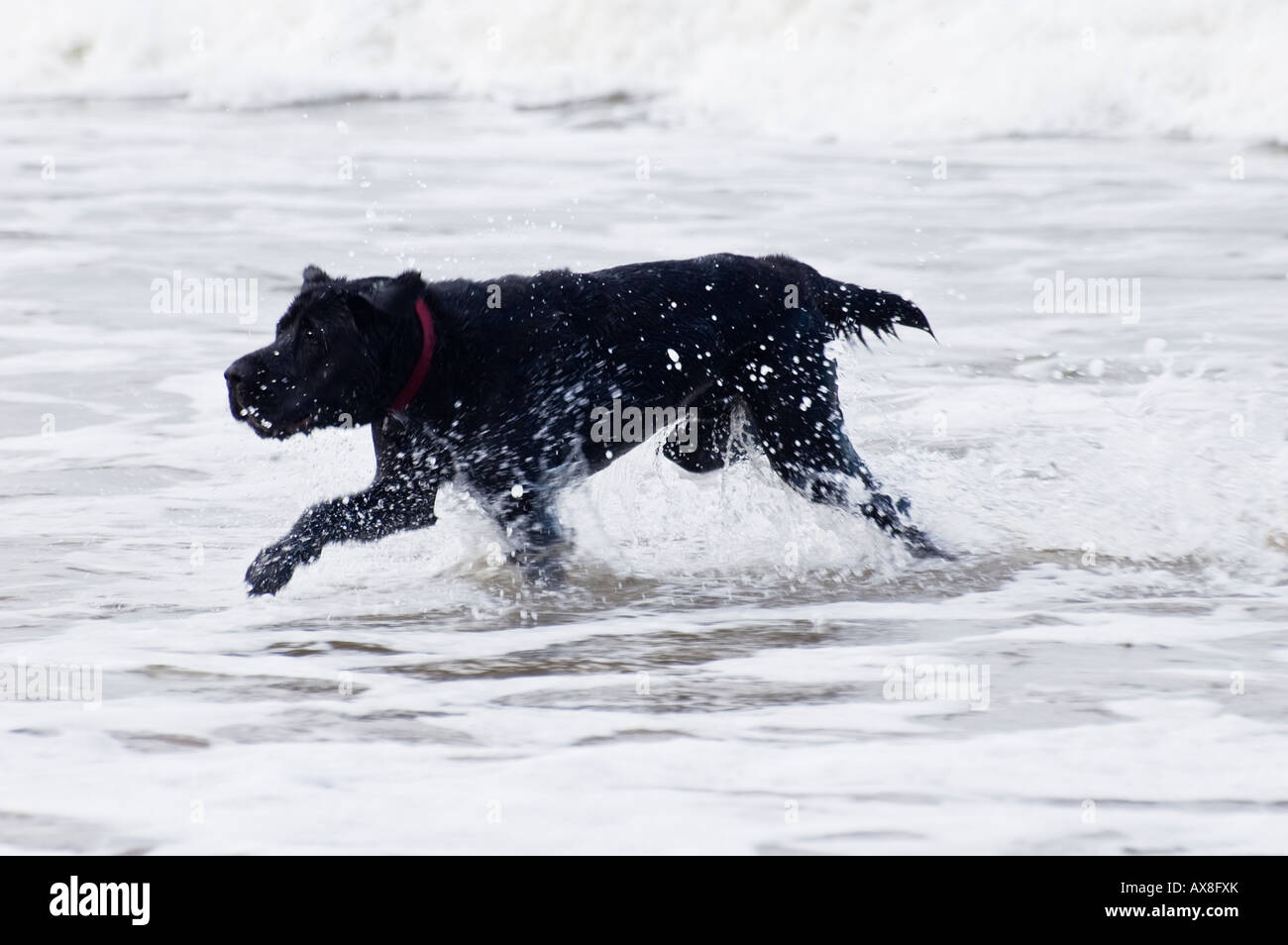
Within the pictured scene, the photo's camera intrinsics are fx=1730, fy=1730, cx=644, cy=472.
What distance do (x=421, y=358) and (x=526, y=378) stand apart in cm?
34

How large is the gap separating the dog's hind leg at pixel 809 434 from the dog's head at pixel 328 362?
126cm

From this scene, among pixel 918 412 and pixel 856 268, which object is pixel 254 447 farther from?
pixel 856 268

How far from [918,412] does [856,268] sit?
288cm

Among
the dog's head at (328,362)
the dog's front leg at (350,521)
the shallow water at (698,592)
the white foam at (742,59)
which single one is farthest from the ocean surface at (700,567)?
the white foam at (742,59)

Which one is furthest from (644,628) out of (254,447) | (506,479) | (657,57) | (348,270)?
(657,57)

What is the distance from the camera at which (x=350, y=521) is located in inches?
207

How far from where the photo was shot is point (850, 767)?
3.79m

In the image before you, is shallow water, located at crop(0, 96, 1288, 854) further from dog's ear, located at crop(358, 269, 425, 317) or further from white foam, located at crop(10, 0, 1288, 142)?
white foam, located at crop(10, 0, 1288, 142)

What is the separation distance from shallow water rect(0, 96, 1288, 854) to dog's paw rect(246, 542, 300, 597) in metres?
0.08

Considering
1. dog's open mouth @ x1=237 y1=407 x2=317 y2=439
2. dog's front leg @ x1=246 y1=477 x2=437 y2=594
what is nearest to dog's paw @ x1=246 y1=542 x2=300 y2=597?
dog's front leg @ x1=246 y1=477 x2=437 y2=594

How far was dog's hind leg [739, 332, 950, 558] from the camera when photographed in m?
5.66

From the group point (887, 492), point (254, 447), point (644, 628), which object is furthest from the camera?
point (254, 447)

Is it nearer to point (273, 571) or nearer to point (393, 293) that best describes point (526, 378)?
point (393, 293)

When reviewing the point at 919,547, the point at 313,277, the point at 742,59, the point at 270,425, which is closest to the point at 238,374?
the point at 270,425
